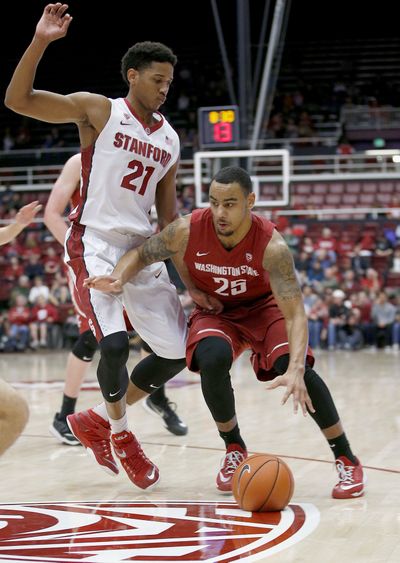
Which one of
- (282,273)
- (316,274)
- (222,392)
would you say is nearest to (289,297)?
(282,273)

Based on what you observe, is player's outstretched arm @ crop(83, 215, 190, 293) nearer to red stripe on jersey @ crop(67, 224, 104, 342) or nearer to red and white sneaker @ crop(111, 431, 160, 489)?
red stripe on jersey @ crop(67, 224, 104, 342)

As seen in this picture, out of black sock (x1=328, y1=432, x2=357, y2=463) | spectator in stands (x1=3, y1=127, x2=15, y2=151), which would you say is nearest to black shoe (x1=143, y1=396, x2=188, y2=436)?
black sock (x1=328, y1=432, x2=357, y2=463)

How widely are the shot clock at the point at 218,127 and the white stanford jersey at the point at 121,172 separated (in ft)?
29.4

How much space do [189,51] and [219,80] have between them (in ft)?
7.43

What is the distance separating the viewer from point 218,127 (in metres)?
14.0

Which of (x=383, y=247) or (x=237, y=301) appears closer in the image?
(x=237, y=301)

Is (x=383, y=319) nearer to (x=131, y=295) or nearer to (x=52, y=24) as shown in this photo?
(x=131, y=295)

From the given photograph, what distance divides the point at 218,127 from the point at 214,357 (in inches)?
385

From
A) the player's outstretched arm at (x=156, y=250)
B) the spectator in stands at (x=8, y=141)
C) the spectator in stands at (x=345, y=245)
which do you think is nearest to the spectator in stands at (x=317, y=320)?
the spectator in stands at (x=345, y=245)

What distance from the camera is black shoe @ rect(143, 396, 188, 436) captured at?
22.1ft

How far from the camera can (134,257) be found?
4.84 metres

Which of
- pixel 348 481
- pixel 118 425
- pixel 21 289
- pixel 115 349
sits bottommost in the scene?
pixel 21 289

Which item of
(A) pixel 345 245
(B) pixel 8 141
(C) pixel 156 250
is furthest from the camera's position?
(B) pixel 8 141

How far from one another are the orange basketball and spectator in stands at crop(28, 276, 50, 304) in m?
13.5
